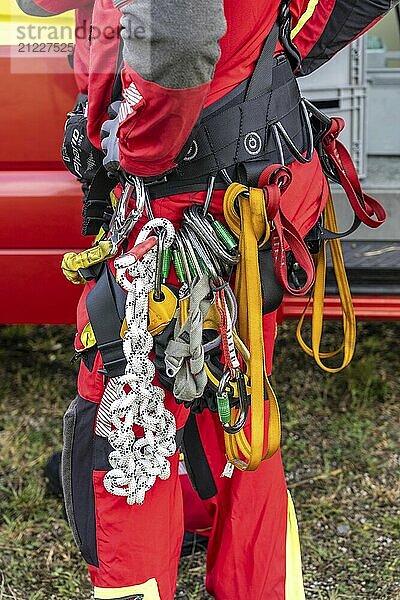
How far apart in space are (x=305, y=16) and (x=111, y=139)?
1.58ft

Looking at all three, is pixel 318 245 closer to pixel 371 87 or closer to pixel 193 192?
pixel 193 192

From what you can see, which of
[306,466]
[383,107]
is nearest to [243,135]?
[306,466]

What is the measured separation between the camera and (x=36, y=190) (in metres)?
2.54

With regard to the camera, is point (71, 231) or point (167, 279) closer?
point (167, 279)

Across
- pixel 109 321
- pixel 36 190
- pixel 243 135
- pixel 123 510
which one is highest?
pixel 243 135

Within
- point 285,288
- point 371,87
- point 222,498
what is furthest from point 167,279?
point 371,87

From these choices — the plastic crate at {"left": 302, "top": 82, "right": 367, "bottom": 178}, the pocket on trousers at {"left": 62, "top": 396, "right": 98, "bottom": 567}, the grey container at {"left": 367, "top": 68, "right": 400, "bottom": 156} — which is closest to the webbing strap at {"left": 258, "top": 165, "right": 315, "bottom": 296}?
the pocket on trousers at {"left": 62, "top": 396, "right": 98, "bottom": 567}

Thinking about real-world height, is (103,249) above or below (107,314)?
above

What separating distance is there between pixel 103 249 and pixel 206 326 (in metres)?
0.23

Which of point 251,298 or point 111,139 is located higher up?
point 111,139

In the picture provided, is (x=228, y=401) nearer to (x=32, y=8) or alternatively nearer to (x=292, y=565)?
(x=292, y=565)

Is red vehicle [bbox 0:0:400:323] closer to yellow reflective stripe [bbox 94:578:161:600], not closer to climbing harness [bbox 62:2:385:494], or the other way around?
climbing harness [bbox 62:2:385:494]

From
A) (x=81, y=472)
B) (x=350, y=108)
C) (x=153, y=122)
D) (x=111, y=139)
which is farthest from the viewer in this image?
(x=350, y=108)

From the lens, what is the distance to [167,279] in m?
1.55
